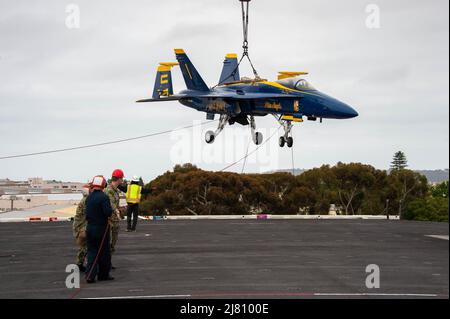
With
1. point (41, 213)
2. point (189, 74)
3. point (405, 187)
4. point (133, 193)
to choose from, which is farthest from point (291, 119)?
point (405, 187)

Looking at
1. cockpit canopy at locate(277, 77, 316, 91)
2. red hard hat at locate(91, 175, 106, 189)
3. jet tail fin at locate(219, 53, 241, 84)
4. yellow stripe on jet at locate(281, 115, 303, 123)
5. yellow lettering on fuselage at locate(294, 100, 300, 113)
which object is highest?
jet tail fin at locate(219, 53, 241, 84)

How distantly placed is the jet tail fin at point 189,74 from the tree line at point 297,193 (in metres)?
47.3

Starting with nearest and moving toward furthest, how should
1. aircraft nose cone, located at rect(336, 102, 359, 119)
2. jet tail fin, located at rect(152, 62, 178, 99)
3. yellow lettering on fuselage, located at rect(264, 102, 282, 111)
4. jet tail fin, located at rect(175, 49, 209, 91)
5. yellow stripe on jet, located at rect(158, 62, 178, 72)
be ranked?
aircraft nose cone, located at rect(336, 102, 359, 119)
yellow lettering on fuselage, located at rect(264, 102, 282, 111)
jet tail fin, located at rect(175, 49, 209, 91)
yellow stripe on jet, located at rect(158, 62, 178, 72)
jet tail fin, located at rect(152, 62, 178, 99)

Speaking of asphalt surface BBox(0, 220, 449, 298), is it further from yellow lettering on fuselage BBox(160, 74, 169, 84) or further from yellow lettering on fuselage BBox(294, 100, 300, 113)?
yellow lettering on fuselage BBox(160, 74, 169, 84)

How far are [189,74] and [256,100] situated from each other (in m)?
3.94

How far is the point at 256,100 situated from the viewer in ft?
97.0

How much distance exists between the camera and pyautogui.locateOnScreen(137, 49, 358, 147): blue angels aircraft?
1092 inches

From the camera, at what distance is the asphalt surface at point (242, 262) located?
13.2 m

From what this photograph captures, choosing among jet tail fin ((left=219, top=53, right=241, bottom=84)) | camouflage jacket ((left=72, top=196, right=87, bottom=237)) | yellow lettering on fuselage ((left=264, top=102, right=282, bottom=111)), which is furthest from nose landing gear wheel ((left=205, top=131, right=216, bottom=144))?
camouflage jacket ((left=72, top=196, right=87, bottom=237))

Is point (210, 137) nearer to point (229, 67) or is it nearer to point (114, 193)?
point (229, 67)

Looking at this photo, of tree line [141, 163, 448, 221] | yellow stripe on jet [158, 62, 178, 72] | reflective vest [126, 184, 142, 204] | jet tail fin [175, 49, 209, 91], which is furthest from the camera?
tree line [141, 163, 448, 221]

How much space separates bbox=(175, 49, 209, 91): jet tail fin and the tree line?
47.3m
